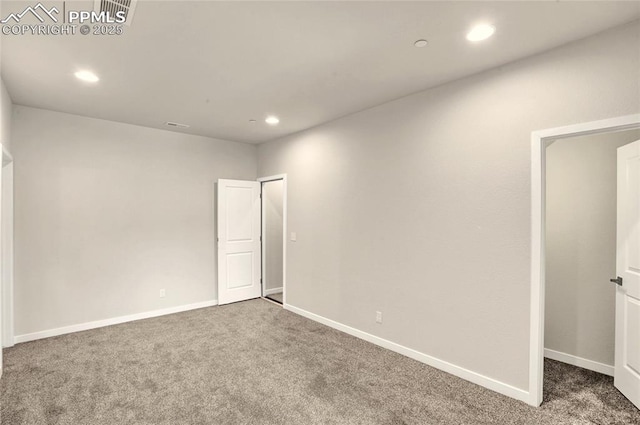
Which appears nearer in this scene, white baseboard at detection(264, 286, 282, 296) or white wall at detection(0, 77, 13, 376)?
white wall at detection(0, 77, 13, 376)

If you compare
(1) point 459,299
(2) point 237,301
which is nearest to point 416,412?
(1) point 459,299

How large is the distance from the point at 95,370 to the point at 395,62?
3859 millimetres

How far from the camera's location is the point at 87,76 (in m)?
2.80

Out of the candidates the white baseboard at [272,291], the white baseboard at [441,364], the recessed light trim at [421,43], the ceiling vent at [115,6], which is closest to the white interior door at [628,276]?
the white baseboard at [441,364]

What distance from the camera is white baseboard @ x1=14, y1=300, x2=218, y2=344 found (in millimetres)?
3652

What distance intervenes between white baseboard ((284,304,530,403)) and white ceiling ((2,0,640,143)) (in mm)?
2601

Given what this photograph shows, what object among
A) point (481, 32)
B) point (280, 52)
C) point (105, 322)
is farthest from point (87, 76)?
point (481, 32)

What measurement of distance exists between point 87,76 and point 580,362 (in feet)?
17.4

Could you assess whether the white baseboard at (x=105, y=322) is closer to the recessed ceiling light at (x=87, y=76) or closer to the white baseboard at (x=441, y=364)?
the white baseboard at (x=441, y=364)

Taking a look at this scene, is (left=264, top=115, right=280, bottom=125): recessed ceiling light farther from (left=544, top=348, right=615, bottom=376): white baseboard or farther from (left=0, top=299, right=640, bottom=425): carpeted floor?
(left=544, top=348, right=615, bottom=376): white baseboard

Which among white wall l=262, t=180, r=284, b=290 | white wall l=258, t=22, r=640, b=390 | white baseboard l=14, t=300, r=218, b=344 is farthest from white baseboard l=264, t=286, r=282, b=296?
white wall l=258, t=22, r=640, b=390

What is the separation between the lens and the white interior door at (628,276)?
235 cm

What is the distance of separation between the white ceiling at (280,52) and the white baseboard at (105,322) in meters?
2.67

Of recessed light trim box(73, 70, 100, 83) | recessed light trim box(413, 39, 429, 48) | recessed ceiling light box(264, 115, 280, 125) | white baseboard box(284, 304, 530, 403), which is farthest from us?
recessed ceiling light box(264, 115, 280, 125)
